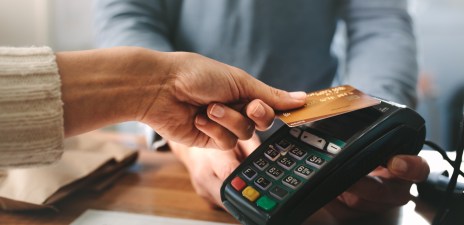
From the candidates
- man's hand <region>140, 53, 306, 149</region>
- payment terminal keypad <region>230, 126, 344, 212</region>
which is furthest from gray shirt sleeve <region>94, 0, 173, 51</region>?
payment terminal keypad <region>230, 126, 344, 212</region>

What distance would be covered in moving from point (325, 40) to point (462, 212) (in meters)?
0.39

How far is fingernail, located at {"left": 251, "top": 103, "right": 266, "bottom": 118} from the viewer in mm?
360

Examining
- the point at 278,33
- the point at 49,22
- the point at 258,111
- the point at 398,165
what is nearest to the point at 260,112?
the point at 258,111

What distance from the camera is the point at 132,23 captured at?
58cm

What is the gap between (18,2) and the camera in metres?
1.30

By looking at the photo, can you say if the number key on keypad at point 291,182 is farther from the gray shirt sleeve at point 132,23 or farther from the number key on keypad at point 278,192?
the gray shirt sleeve at point 132,23

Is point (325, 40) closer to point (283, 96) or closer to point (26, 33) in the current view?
point (283, 96)

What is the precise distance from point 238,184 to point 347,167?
0.09 meters

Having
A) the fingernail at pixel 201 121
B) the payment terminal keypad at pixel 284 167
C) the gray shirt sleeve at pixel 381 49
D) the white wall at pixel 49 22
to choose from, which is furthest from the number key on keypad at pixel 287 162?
the white wall at pixel 49 22

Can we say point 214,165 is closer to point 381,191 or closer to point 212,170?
point 212,170

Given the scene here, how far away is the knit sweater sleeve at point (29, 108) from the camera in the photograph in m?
0.31

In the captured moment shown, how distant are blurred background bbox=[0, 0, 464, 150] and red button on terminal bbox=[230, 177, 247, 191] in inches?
44.2

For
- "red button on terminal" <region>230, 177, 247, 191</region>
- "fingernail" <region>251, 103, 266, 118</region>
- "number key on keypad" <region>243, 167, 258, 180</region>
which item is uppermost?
"fingernail" <region>251, 103, 266, 118</region>

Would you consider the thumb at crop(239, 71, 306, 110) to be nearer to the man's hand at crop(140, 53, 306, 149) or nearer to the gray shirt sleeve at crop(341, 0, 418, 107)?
the man's hand at crop(140, 53, 306, 149)
